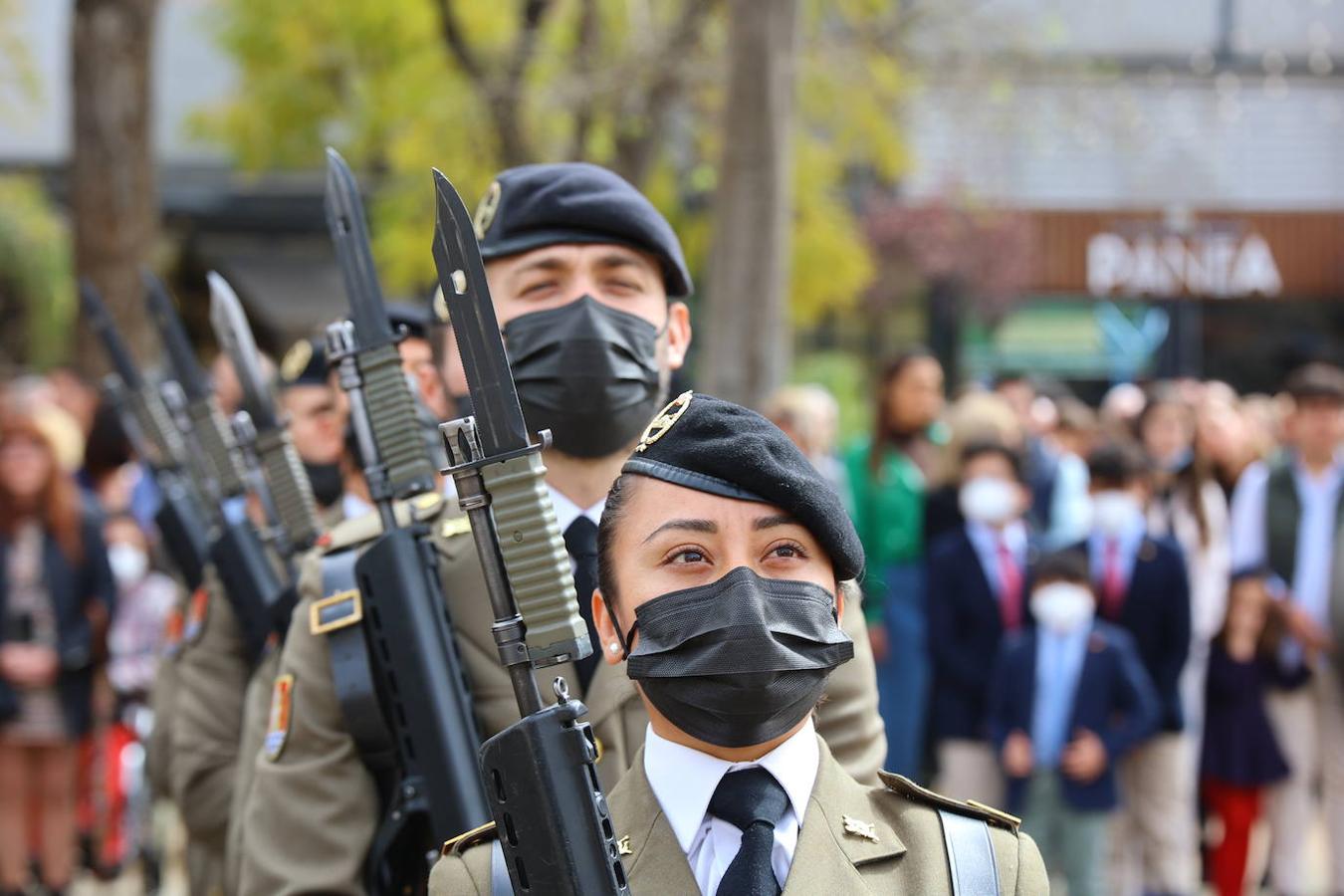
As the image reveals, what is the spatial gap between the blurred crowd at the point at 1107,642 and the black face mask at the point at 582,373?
4.01 m

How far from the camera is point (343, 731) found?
3453 mm

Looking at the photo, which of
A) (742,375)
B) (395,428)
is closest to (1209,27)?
(742,375)

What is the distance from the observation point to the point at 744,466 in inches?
99.4

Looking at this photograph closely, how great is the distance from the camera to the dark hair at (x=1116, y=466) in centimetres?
796

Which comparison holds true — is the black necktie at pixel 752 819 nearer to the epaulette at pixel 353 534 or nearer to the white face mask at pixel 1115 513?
the epaulette at pixel 353 534

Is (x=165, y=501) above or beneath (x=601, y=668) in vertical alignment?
beneath

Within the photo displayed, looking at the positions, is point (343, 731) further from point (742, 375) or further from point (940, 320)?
point (940, 320)

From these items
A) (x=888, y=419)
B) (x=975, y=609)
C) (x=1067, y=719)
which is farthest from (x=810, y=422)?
(x=1067, y=719)

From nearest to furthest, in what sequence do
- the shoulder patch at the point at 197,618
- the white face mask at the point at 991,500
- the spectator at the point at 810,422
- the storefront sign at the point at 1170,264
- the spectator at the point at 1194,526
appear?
the shoulder patch at the point at 197,618 → the white face mask at the point at 991,500 → the spectator at the point at 810,422 → the spectator at the point at 1194,526 → the storefront sign at the point at 1170,264

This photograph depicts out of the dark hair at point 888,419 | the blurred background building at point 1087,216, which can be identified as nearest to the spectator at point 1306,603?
the dark hair at point 888,419

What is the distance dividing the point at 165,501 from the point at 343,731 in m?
2.50

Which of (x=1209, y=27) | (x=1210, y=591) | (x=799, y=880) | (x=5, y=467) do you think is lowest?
(x=1209, y=27)

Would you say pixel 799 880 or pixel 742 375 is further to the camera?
pixel 742 375

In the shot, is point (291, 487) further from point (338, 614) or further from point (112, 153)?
point (112, 153)
